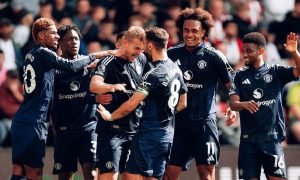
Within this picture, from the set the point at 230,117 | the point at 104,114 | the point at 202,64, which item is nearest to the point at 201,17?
the point at 202,64

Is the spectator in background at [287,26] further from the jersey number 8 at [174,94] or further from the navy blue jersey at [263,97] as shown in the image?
→ the jersey number 8 at [174,94]

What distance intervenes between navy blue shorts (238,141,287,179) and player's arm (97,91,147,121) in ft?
6.12

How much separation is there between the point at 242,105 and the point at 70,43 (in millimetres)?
2409

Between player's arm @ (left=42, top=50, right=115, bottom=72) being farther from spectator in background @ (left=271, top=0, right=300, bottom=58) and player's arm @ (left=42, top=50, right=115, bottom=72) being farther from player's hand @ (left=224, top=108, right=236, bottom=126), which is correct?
spectator in background @ (left=271, top=0, right=300, bottom=58)

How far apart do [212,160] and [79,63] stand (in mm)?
2171

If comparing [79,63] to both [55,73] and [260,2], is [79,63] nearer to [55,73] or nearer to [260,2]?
[55,73]

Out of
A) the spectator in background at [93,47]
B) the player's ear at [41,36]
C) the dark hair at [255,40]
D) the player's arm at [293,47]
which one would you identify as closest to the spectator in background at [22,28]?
the spectator in background at [93,47]

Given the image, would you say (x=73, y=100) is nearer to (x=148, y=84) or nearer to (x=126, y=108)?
(x=126, y=108)

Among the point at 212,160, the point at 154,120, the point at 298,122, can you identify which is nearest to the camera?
the point at 154,120

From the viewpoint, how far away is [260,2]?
19891mm

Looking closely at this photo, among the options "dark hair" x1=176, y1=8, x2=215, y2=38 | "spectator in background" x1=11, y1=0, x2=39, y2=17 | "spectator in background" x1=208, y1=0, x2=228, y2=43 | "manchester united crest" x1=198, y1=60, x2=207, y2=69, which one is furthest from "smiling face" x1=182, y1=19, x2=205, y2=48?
"spectator in background" x1=11, y1=0, x2=39, y2=17

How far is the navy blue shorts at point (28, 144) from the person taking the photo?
13281mm

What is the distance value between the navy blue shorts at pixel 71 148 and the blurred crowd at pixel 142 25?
135 inches

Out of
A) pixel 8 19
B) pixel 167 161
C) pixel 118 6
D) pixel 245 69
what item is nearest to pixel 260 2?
pixel 118 6
